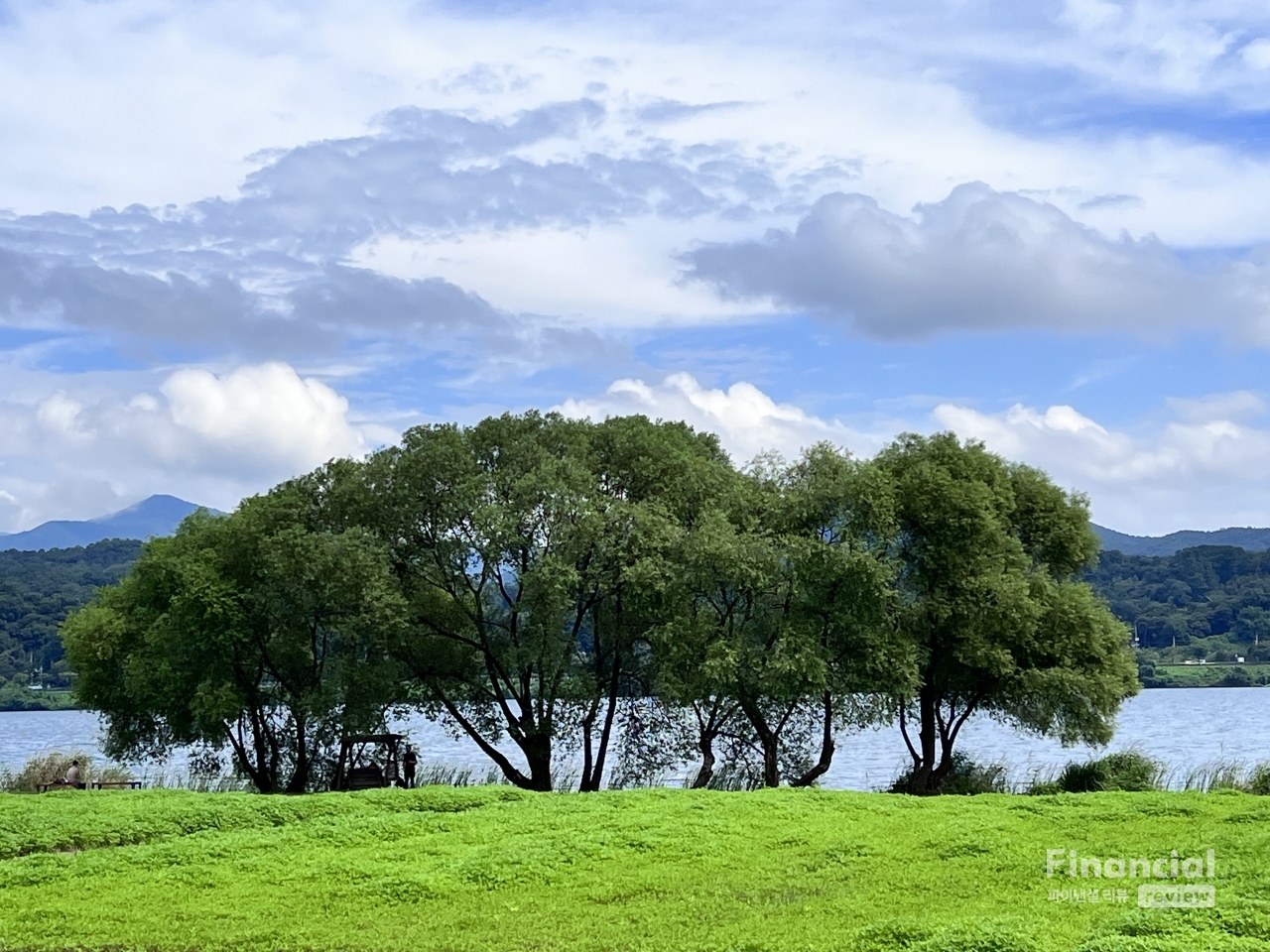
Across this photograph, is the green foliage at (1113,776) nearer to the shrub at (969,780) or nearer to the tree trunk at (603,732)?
the shrub at (969,780)

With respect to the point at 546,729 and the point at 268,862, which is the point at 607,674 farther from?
the point at 268,862

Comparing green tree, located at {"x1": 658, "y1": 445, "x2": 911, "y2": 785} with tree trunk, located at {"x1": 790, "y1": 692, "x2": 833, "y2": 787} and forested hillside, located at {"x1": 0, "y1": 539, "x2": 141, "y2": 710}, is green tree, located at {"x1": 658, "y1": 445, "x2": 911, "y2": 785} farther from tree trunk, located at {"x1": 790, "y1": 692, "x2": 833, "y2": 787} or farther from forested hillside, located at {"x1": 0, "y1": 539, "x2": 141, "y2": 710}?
forested hillside, located at {"x1": 0, "y1": 539, "x2": 141, "y2": 710}

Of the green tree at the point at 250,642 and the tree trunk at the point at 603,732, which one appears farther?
the tree trunk at the point at 603,732

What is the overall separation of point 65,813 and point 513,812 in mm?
7763

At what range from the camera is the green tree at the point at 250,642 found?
120 ft

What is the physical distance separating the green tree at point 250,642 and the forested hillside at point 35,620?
5323 centimetres

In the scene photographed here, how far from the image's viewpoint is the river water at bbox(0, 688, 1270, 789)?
44.2 m

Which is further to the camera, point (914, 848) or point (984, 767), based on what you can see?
point (984, 767)

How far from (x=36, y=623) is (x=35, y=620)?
0.45 metres

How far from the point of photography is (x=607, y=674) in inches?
1507

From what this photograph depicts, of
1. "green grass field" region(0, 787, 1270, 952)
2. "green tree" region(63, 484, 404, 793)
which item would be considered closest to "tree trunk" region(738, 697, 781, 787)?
"green tree" region(63, 484, 404, 793)

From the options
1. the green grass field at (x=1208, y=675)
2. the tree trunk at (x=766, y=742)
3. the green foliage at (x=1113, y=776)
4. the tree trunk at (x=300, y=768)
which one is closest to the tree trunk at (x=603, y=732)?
the tree trunk at (x=766, y=742)

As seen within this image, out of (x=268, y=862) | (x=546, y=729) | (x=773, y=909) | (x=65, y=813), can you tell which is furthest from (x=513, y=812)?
(x=546, y=729)

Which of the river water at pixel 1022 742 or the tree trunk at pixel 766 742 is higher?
the tree trunk at pixel 766 742
